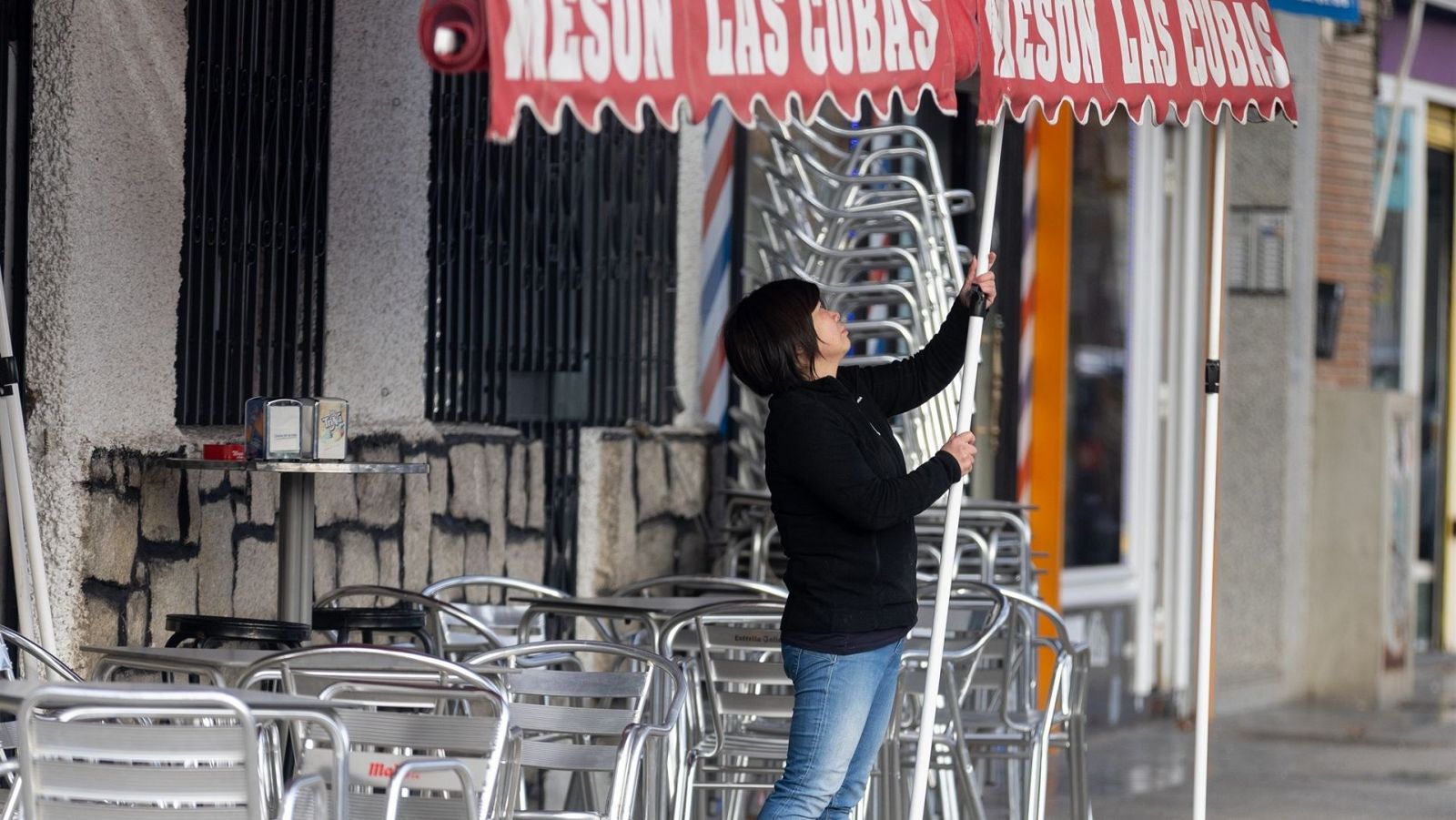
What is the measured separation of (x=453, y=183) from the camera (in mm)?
6520

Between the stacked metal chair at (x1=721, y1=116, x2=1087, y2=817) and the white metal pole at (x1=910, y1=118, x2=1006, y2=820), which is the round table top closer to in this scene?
the white metal pole at (x1=910, y1=118, x2=1006, y2=820)

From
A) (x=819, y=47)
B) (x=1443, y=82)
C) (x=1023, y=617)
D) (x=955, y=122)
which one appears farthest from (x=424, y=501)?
(x=1443, y=82)

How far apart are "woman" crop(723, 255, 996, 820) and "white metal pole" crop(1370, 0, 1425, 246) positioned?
725 centimetres

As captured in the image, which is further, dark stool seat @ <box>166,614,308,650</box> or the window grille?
the window grille

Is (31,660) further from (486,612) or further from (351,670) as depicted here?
(486,612)

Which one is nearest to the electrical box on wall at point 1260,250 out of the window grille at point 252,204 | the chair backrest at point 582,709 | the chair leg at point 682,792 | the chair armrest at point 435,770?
the window grille at point 252,204

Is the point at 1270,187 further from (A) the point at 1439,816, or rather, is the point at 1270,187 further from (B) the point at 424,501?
(B) the point at 424,501

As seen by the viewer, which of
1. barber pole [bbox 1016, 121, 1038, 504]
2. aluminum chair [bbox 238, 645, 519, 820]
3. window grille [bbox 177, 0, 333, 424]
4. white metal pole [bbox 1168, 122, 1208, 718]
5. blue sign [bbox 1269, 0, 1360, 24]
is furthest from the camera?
white metal pole [bbox 1168, 122, 1208, 718]

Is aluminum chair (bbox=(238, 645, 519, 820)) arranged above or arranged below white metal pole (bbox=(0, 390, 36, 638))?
below

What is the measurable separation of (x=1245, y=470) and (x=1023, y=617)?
17.0 feet

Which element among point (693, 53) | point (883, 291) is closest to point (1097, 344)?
point (883, 291)

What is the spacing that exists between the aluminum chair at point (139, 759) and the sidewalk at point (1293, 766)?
4601 mm

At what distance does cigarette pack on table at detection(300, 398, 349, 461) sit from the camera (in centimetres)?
509

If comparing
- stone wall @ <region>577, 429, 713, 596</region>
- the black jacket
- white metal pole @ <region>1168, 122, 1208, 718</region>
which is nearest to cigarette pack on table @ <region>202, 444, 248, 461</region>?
the black jacket
